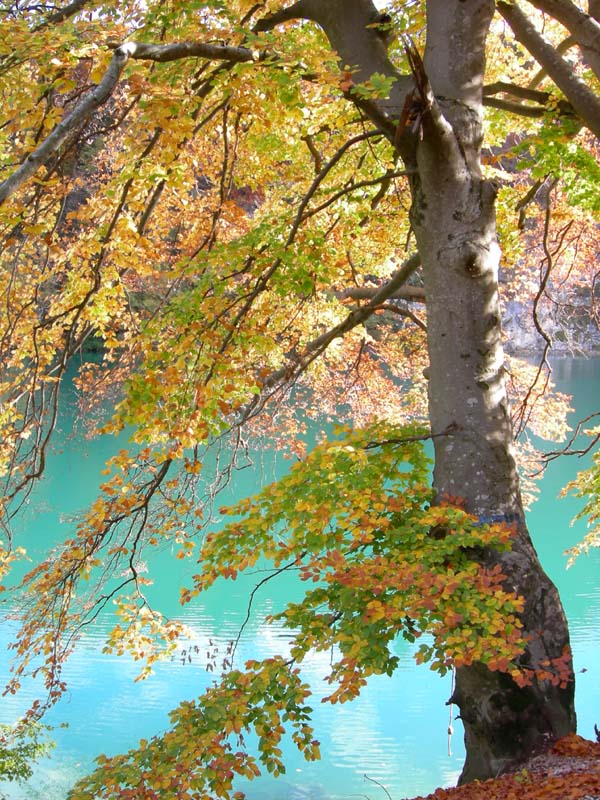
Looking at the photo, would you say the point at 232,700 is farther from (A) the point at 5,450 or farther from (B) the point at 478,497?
(A) the point at 5,450

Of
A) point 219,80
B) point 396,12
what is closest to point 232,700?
point 219,80

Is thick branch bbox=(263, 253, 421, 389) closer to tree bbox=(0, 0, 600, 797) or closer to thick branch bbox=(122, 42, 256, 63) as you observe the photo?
tree bbox=(0, 0, 600, 797)

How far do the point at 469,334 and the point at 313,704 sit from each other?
15.9 feet

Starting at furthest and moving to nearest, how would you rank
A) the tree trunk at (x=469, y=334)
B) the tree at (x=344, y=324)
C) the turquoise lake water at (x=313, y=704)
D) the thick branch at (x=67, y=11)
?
the turquoise lake water at (x=313, y=704)
the thick branch at (x=67, y=11)
the tree trunk at (x=469, y=334)
the tree at (x=344, y=324)

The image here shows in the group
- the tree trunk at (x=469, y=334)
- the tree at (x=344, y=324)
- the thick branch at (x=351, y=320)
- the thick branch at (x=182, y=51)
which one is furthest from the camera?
the thick branch at (x=351, y=320)

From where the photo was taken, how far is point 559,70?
3.79 m

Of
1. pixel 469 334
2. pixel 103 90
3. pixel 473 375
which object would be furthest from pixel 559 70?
pixel 103 90

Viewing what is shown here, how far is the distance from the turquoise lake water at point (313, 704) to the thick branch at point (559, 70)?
112 inches

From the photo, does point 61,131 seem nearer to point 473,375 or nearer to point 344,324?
point 473,375

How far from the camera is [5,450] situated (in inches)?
159

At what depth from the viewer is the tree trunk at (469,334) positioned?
10.1 ft

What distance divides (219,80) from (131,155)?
1.56 ft

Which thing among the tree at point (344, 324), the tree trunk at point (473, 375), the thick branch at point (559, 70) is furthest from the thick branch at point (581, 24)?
the tree trunk at point (473, 375)

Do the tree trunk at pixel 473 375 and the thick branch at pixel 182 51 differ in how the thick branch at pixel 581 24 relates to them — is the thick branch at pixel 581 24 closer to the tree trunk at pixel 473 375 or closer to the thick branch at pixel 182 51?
the tree trunk at pixel 473 375
